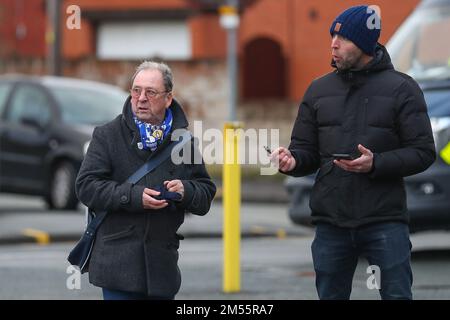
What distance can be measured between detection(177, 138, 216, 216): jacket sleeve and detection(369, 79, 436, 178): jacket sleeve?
30.6 inches

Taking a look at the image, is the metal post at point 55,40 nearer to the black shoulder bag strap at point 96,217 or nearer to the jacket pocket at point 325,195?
the jacket pocket at point 325,195

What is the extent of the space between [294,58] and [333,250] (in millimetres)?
35776

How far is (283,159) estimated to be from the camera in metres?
6.41

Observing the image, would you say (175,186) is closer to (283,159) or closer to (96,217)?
(96,217)

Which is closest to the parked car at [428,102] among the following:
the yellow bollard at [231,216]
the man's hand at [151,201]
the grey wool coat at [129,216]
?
the yellow bollard at [231,216]

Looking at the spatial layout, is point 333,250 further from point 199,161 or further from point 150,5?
point 150,5

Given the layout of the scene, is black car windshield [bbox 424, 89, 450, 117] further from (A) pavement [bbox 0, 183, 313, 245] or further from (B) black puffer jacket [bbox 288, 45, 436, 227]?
(B) black puffer jacket [bbox 288, 45, 436, 227]

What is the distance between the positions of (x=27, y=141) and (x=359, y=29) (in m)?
11.7

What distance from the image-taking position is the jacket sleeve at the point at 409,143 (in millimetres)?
6340

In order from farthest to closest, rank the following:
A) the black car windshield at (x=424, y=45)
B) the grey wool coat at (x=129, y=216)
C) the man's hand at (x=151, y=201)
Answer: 1. the black car windshield at (x=424, y=45)
2. the grey wool coat at (x=129, y=216)
3. the man's hand at (x=151, y=201)

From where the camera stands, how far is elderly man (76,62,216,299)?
243 inches

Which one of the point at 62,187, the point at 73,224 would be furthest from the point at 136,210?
the point at 62,187

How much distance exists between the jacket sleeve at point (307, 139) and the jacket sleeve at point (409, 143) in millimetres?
344

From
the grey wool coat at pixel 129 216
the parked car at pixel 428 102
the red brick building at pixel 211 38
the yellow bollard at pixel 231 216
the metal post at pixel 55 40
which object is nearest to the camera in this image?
the grey wool coat at pixel 129 216
